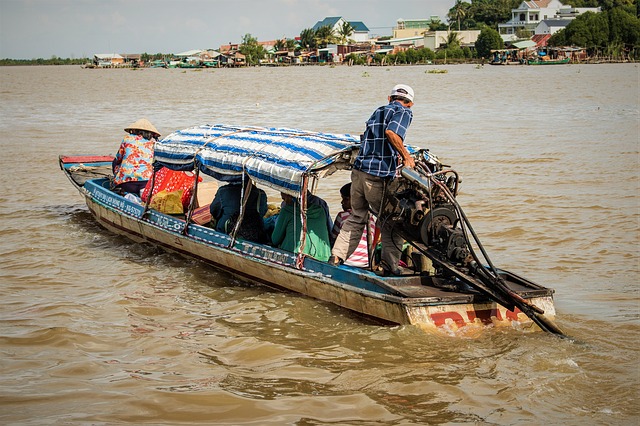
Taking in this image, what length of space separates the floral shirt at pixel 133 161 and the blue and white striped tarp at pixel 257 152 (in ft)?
5.03

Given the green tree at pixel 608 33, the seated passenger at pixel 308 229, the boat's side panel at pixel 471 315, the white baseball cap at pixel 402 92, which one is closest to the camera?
the boat's side panel at pixel 471 315

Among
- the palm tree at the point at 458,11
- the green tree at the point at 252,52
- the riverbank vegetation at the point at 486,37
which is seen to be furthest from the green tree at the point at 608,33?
the green tree at the point at 252,52

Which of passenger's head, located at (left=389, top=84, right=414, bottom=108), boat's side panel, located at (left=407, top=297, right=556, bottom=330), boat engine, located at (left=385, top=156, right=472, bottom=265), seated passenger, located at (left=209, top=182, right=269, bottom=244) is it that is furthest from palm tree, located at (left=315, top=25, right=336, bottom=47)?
boat's side panel, located at (left=407, top=297, right=556, bottom=330)

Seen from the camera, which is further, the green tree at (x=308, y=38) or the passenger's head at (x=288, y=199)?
the green tree at (x=308, y=38)

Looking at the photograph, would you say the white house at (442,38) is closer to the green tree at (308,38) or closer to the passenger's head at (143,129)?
the green tree at (308,38)

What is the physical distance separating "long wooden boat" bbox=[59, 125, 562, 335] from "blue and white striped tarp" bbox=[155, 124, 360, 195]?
0.01 meters

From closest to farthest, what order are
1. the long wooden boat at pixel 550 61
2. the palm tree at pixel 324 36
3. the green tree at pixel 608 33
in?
1. the green tree at pixel 608 33
2. the long wooden boat at pixel 550 61
3. the palm tree at pixel 324 36

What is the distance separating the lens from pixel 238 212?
836 cm

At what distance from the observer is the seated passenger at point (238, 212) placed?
8.25 meters

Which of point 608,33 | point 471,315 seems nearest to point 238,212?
point 471,315

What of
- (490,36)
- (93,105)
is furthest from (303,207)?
(490,36)

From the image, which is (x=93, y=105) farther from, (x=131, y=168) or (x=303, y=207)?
(x=303, y=207)

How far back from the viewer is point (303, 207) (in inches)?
287

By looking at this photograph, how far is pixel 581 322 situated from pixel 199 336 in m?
3.34
